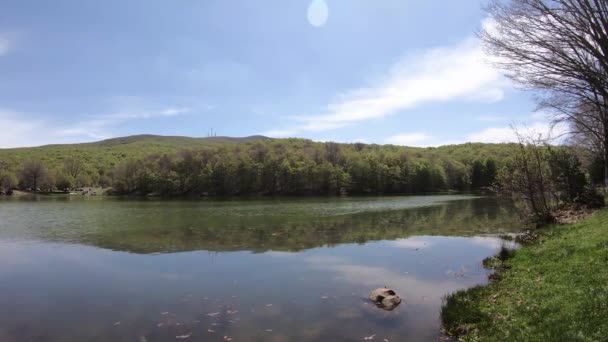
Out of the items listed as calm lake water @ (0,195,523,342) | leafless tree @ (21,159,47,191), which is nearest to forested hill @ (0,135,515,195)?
leafless tree @ (21,159,47,191)

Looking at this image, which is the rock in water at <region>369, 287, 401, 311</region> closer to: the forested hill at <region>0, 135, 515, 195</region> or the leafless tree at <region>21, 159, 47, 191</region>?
the forested hill at <region>0, 135, 515, 195</region>

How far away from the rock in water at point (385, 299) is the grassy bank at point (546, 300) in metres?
1.74

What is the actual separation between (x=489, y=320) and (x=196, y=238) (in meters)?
25.2

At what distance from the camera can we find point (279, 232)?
34281 millimetres

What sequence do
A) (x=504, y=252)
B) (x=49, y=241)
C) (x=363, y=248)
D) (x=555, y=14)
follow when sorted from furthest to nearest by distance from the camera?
(x=49, y=241)
(x=363, y=248)
(x=504, y=252)
(x=555, y=14)

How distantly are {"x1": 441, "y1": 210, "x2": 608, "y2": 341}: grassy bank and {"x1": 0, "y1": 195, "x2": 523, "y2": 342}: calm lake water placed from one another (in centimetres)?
133

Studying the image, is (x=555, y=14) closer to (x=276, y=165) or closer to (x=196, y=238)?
(x=196, y=238)

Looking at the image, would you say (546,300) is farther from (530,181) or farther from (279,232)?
(279,232)

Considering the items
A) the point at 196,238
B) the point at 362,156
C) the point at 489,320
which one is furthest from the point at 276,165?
the point at 489,320

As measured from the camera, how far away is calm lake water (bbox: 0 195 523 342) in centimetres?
1230

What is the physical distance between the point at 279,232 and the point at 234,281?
16.2 metres

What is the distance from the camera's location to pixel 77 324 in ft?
42.8

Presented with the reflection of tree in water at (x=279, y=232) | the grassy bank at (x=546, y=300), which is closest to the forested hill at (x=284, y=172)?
the reflection of tree in water at (x=279, y=232)

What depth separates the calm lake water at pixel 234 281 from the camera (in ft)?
40.4
